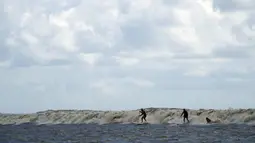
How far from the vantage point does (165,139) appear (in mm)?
33969

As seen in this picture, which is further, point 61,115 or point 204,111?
point 61,115

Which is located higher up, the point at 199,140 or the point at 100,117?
the point at 100,117

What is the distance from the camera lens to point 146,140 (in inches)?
1331

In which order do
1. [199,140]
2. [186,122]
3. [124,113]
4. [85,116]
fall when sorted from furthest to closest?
[85,116] < [124,113] < [186,122] < [199,140]

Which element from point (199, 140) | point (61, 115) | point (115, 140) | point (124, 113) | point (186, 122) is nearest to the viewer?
point (199, 140)

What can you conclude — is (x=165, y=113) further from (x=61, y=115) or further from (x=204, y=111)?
(x=61, y=115)

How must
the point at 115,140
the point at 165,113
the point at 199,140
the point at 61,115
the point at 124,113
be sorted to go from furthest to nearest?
1. the point at 61,115
2. the point at 124,113
3. the point at 165,113
4. the point at 115,140
5. the point at 199,140

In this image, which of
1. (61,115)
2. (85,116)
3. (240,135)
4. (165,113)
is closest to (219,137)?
(240,135)

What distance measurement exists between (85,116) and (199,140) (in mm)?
44068

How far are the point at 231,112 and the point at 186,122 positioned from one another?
492 cm

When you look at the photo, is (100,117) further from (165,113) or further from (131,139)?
(131,139)

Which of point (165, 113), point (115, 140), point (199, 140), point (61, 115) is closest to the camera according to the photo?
point (199, 140)

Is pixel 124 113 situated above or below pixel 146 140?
above

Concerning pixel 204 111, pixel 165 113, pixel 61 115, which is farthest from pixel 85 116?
pixel 204 111
